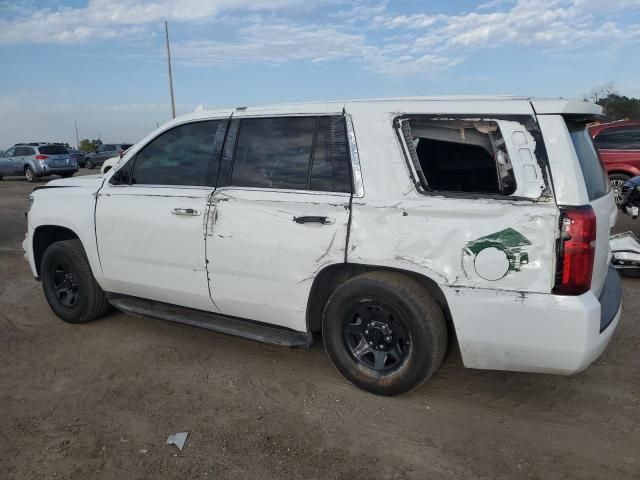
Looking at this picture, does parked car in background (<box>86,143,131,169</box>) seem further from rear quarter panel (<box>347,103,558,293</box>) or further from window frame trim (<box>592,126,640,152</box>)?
rear quarter panel (<box>347,103,558,293</box>)

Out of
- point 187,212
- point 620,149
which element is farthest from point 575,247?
point 620,149

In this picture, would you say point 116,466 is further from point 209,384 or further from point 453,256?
point 453,256

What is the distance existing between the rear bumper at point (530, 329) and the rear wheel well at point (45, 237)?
3445mm

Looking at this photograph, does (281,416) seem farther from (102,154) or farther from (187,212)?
(102,154)

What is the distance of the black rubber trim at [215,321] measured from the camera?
3.58 m

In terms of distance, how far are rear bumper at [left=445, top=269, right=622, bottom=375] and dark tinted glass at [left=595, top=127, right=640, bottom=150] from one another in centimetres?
886

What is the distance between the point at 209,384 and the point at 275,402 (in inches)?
20.6

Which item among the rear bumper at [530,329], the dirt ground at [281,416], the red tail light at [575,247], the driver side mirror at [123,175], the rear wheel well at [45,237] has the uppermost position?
the driver side mirror at [123,175]

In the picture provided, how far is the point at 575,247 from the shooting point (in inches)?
108

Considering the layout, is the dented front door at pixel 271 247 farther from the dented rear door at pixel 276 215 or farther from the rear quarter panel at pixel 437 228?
the rear quarter panel at pixel 437 228

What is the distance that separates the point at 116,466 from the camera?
279 cm

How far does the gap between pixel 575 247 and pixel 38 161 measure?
23.8m

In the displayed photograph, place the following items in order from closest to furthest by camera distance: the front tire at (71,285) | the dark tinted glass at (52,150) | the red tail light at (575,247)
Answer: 1. the red tail light at (575,247)
2. the front tire at (71,285)
3. the dark tinted glass at (52,150)

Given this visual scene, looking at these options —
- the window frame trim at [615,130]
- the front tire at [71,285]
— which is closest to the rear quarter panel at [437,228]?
the front tire at [71,285]
